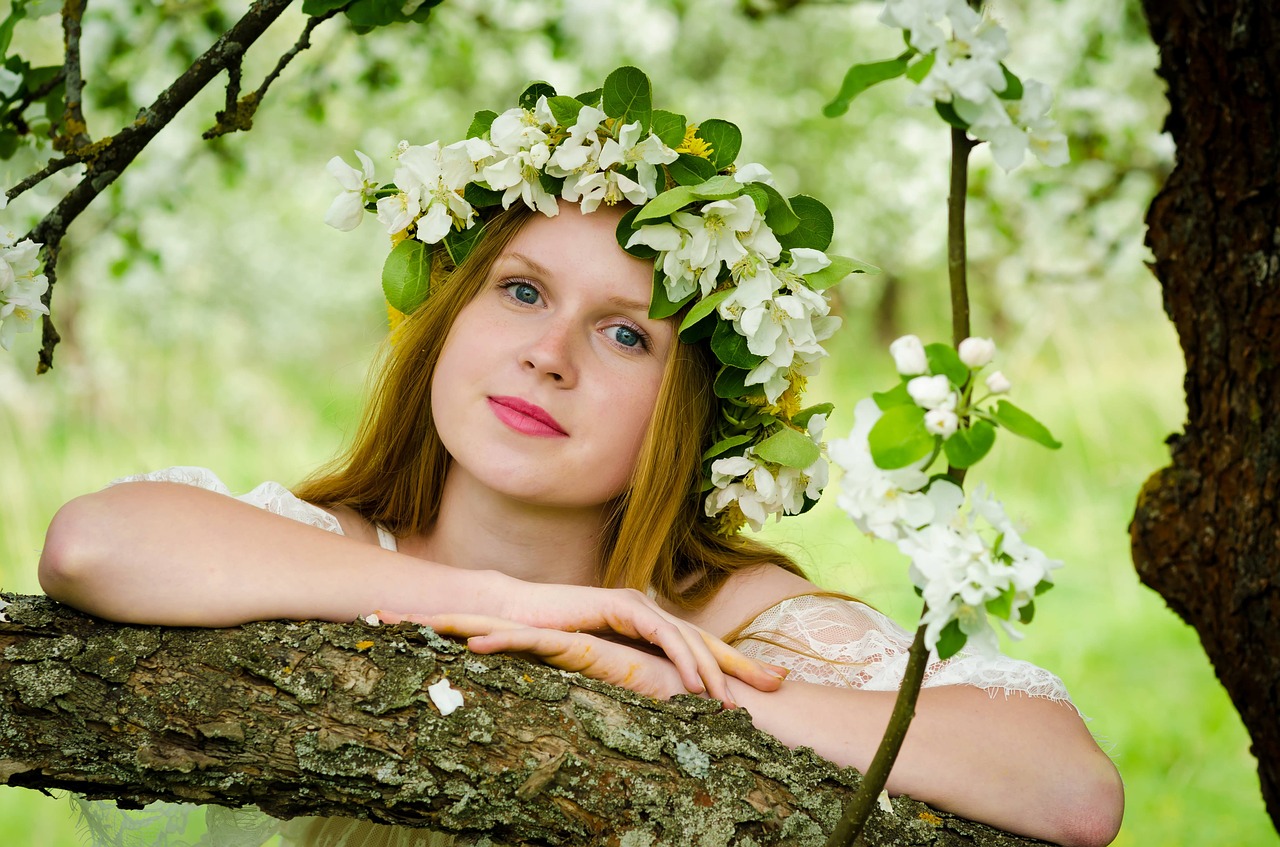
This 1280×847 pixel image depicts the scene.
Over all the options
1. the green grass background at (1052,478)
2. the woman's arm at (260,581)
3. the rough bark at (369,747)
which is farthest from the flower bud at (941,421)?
the green grass background at (1052,478)

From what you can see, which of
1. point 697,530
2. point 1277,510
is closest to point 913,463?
point 1277,510

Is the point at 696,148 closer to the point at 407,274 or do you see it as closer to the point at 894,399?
the point at 407,274

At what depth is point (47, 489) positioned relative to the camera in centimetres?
592

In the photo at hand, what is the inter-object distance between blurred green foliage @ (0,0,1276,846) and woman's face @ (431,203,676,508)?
67 cm

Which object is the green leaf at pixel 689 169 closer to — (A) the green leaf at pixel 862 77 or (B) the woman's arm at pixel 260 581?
(B) the woman's arm at pixel 260 581

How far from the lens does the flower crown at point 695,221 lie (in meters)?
2.03

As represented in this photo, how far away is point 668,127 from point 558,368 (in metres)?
0.47

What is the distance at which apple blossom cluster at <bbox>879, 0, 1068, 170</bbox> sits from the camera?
41.6 inches

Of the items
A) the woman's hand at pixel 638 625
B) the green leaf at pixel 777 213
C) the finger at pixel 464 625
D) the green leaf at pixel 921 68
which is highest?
the green leaf at pixel 777 213

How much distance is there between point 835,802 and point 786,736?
0.66 feet

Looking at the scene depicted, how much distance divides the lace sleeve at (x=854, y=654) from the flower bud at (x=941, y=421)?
0.89 meters

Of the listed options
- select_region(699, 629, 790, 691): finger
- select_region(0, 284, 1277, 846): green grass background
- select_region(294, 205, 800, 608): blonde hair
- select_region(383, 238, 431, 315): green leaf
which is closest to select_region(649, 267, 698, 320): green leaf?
select_region(294, 205, 800, 608): blonde hair

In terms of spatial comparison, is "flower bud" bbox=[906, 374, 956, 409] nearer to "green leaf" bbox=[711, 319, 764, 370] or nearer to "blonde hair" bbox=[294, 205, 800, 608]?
"green leaf" bbox=[711, 319, 764, 370]

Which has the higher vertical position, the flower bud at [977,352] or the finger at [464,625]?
the flower bud at [977,352]
